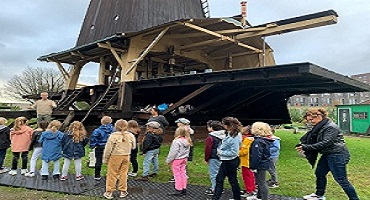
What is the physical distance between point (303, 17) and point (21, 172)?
33.5 feet

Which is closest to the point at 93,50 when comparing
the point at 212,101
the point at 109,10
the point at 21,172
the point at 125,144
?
the point at 109,10

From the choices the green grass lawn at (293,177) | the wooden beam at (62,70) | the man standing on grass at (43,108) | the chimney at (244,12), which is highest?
the chimney at (244,12)

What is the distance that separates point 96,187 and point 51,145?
148 cm

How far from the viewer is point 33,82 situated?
3634cm

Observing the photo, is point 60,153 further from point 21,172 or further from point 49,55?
point 49,55

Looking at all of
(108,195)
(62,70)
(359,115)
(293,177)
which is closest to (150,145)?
(108,195)

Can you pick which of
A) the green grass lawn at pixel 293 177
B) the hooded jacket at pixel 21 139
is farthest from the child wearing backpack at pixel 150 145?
the hooded jacket at pixel 21 139

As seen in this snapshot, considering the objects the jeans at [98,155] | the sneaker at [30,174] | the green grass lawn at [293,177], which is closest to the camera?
the green grass lawn at [293,177]

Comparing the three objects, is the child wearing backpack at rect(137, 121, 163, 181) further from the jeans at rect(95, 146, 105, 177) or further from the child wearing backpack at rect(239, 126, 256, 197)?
the child wearing backpack at rect(239, 126, 256, 197)

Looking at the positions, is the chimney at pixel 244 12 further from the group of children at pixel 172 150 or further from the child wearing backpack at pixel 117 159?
the child wearing backpack at pixel 117 159

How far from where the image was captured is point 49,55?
16.2m

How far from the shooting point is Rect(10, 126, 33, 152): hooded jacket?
6766 millimetres

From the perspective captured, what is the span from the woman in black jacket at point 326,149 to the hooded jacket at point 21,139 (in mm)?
5671

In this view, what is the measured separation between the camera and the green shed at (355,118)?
25513 millimetres
